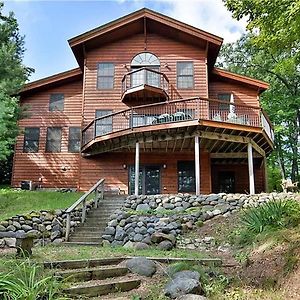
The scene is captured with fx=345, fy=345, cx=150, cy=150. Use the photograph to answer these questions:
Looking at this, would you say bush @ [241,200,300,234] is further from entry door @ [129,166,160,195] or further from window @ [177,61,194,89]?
window @ [177,61,194,89]

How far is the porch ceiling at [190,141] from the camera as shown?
14008 millimetres

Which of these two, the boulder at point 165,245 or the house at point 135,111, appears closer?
the boulder at point 165,245

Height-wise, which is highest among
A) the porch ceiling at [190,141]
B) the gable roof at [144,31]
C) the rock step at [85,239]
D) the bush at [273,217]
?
the gable roof at [144,31]

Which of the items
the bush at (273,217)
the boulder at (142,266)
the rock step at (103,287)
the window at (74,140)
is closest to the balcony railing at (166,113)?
the window at (74,140)

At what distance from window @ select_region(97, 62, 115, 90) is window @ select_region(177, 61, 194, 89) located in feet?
11.1

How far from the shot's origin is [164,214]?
438 inches

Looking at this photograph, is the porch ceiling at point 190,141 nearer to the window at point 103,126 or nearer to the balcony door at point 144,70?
the window at point 103,126

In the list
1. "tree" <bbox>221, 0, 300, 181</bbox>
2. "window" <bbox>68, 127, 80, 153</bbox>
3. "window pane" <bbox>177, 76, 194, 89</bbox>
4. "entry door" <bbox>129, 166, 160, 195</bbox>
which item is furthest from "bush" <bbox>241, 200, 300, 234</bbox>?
"window" <bbox>68, 127, 80, 153</bbox>

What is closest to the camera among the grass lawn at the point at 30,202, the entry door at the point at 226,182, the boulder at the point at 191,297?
the boulder at the point at 191,297

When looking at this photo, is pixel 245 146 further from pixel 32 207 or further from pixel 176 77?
pixel 32 207

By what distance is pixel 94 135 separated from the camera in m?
15.8

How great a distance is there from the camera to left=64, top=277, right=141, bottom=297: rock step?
15.4 ft

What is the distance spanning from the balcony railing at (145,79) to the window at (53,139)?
4.11 metres

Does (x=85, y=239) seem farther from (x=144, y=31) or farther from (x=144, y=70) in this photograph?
(x=144, y=31)
